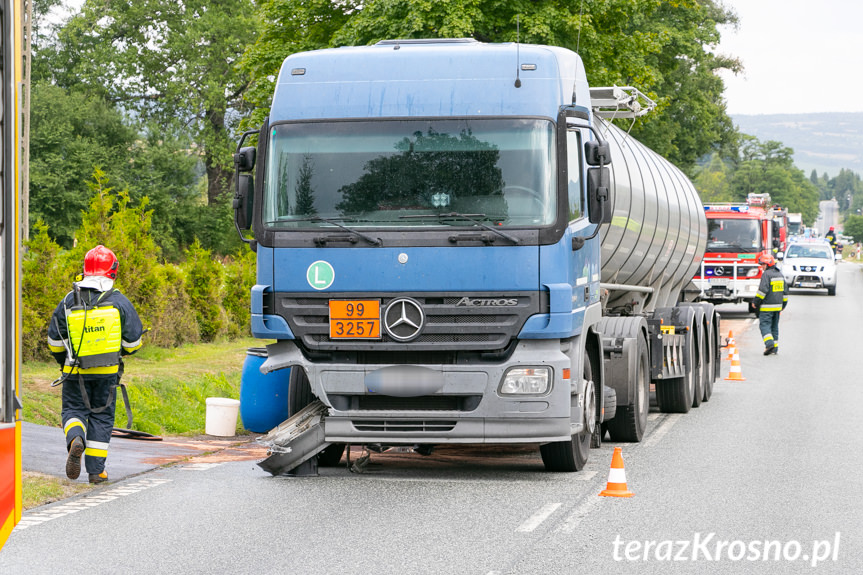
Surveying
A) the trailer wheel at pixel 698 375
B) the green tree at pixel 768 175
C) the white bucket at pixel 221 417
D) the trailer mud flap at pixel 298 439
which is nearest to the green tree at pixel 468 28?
the trailer wheel at pixel 698 375

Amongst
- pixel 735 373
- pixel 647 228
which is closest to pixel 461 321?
pixel 647 228

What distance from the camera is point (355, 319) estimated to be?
9.05 meters

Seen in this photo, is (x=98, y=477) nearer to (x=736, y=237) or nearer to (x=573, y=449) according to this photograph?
(x=573, y=449)

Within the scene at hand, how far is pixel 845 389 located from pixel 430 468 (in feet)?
30.9

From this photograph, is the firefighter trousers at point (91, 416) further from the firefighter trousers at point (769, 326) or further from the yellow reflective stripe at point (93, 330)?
the firefighter trousers at point (769, 326)

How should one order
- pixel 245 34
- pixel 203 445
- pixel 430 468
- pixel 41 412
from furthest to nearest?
pixel 245 34 → pixel 41 412 → pixel 203 445 → pixel 430 468

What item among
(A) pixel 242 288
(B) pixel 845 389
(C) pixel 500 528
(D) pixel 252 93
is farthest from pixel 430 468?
(D) pixel 252 93

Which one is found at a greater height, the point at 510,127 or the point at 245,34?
the point at 245,34

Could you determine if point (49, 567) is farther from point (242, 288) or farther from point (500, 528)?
point (242, 288)

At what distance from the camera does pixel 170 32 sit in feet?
171

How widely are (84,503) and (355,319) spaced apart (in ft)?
7.70

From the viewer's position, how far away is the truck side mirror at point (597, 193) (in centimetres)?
935

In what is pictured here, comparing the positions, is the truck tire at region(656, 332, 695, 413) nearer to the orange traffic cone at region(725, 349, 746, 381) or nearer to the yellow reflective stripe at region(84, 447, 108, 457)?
the orange traffic cone at region(725, 349, 746, 381)

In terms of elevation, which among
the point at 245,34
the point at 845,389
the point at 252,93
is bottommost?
the point at 845,389
